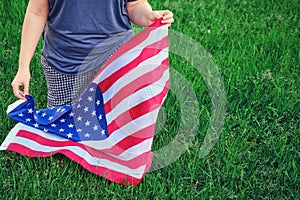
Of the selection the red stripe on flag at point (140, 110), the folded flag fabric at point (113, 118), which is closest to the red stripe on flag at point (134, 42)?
the folded flag fabric at point (113, 118)

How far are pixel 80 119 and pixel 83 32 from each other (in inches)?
17.6

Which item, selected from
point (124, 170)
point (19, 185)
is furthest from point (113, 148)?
point (19, 185)

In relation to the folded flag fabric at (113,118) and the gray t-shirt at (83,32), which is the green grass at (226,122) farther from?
the gray t-shirt at (83,32)

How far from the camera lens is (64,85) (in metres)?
2.78

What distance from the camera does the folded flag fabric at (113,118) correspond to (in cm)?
254

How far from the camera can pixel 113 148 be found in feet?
8.64

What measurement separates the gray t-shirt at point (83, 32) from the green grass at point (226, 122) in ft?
1.35

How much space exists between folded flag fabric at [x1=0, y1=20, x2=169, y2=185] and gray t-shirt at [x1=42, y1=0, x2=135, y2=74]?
0.26ft

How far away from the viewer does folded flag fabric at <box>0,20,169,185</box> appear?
2539 millimetres

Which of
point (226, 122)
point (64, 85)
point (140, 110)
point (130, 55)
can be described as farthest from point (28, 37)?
point (226, 122)

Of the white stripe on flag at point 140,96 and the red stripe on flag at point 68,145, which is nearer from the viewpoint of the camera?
the white stripe on flag at point 140,96

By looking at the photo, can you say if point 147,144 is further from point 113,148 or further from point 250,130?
point 250,130

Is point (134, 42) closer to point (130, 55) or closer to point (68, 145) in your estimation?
point (130, 55)

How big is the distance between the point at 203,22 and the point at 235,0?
61 cm
